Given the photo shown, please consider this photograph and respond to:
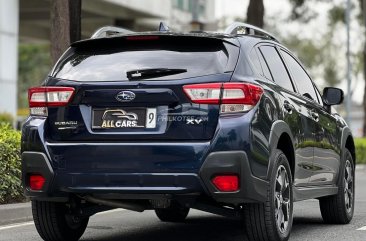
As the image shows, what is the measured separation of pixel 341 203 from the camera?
927cm

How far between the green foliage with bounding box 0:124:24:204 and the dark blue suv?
2825mm

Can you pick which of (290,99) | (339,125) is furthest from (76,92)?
(339,125)

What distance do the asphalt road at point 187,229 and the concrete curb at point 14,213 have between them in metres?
0.19

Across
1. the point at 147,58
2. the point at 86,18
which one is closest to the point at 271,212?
the point at 147,58

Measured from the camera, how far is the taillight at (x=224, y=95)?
6629 millimetres

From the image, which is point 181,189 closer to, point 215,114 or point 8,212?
point 215,114

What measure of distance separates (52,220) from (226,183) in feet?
5.38

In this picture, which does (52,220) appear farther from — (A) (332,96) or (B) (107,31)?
(A) (332,96)

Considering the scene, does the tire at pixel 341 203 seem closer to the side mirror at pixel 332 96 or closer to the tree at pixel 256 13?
the side mirror at pixel 332 96

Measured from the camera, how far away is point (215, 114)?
21.7 feet

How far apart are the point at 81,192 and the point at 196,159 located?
2.99 ft

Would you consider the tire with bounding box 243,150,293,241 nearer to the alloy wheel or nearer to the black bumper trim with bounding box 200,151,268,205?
the black bumper trim with bounding box 200,151,268,205

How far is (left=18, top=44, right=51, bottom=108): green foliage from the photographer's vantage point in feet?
254

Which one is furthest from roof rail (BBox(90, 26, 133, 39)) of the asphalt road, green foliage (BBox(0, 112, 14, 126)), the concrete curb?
green foliage (BBox(0, 112, 14, 126))
